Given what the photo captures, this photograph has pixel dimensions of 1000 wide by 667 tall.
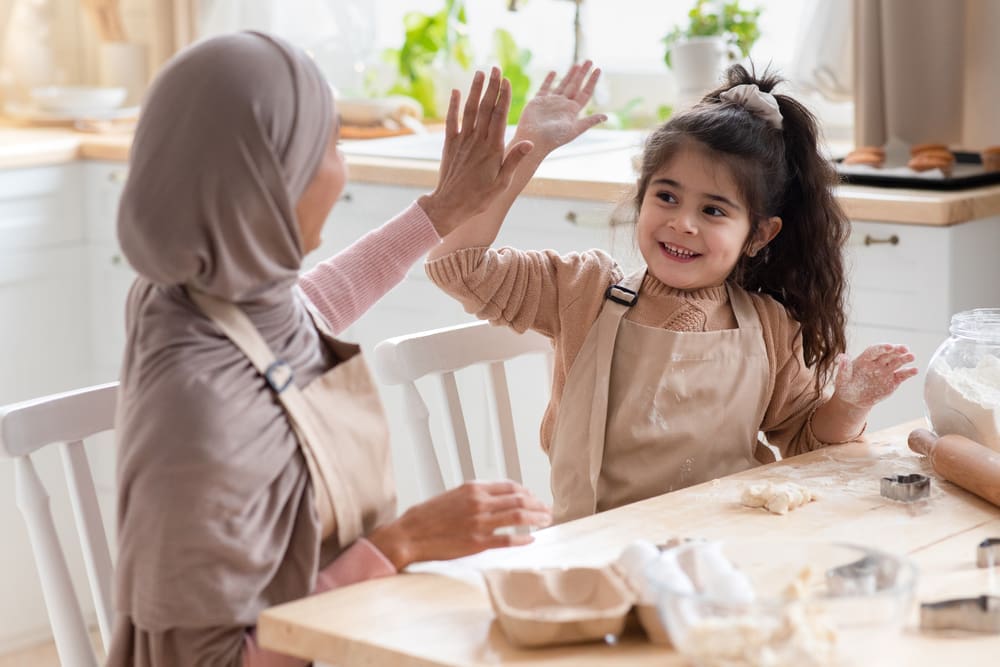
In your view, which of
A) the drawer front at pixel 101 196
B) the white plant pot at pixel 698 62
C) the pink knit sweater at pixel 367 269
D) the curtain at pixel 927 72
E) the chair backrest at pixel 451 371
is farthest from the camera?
the drawer front at pixel 101 196

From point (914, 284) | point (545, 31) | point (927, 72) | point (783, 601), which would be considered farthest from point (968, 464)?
point (545, 31)

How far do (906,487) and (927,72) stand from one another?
56.6 inches

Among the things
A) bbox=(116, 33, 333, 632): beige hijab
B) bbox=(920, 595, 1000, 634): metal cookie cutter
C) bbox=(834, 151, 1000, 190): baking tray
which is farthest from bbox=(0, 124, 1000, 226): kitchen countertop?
bbox=(920, 595, 1000, 634): metal cookie cutter

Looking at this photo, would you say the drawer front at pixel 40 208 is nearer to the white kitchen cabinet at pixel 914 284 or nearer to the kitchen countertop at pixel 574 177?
the kitchen countertop at pixel 574 177

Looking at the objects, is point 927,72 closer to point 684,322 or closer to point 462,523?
point 684,322

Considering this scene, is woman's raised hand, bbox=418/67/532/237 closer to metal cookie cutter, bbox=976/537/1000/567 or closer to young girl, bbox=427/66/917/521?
young girl, bbox=427/66/917/521

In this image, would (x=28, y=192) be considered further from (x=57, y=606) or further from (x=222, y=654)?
A: (x=222, y=654)

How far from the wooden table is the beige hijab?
0.08 m

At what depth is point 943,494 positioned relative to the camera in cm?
144

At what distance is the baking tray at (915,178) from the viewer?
2.34 m

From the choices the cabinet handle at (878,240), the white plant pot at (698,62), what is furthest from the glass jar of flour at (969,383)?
the white plant pot at (698,62)

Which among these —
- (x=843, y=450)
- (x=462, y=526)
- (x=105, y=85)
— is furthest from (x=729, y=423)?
(x=105, y=85)

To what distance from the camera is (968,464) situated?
56.6 inches

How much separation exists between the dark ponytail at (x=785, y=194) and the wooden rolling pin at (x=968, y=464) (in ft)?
0.88
